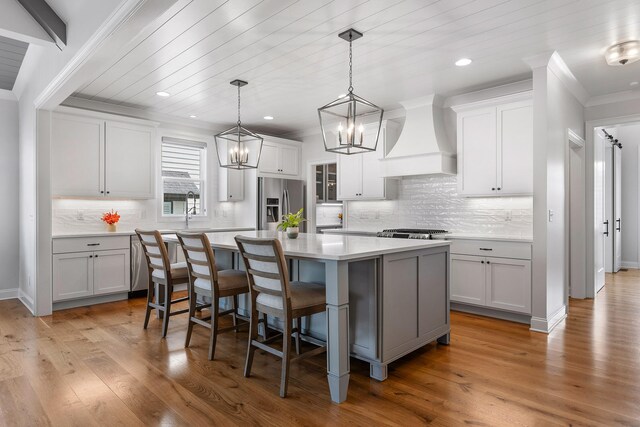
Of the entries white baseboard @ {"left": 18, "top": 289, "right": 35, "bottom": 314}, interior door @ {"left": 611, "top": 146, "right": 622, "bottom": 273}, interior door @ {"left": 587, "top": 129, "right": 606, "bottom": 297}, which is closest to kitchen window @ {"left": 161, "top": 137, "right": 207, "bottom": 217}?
white baseboard @ {"left": 18, "top": 289, "right": 35, "bottom": 314}

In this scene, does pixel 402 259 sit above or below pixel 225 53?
below

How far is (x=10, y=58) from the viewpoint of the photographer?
387 centimetres

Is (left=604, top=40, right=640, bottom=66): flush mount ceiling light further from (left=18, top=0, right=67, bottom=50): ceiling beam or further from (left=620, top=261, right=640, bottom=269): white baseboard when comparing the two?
(left=620, top=261, right=640, bottom=269): white baseboard

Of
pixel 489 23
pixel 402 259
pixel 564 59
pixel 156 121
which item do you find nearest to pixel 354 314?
pixel 402 259

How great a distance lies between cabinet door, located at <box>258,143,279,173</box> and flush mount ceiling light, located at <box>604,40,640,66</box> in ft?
14.5

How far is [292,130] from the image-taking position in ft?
22.1

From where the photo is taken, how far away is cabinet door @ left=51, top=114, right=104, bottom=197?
4.51m

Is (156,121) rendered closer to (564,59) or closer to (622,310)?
(564,59)

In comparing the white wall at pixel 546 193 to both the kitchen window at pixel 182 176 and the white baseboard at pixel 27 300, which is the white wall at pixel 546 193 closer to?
the kitchen window at pixel 182 176

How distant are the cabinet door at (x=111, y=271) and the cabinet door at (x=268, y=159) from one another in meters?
2.36

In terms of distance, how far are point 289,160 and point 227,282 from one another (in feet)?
12.5

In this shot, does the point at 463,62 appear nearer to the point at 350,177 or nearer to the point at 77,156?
the point at 350,177

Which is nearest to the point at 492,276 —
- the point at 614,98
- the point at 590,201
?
the point at 590,201

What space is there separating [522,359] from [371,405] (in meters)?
1.41
